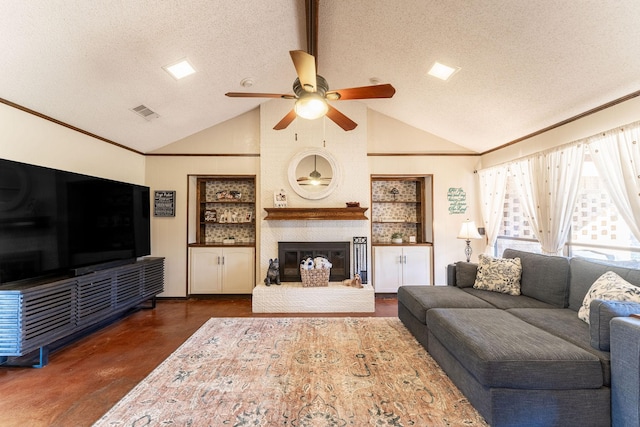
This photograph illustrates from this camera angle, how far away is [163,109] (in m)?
3.74

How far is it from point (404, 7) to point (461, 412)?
3.17 m

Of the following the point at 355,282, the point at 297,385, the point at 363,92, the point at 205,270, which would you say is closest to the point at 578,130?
the point at 363,92

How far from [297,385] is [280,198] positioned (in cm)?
292

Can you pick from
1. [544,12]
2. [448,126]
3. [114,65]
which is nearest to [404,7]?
[544,12]

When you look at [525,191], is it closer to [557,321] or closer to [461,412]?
[557,321]

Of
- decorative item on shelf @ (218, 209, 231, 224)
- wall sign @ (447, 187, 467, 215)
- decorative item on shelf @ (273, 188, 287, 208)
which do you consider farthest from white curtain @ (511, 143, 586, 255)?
decorative item on shelf @ (218, 209, 231, 224)

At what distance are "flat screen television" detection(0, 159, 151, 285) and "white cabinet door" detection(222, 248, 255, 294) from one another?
1.34 meters

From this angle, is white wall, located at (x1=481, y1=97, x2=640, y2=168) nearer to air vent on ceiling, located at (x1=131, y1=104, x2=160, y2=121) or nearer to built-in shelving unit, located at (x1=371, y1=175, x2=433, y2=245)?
built-in shelving unit, located at (x1=371, y1=175, x2=433, y2=245)

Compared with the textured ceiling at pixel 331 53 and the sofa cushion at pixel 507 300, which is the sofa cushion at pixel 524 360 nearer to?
the sofa cushion at pixel 507 300

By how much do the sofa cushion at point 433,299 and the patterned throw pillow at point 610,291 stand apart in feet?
2.25

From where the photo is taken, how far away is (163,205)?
4754 mm

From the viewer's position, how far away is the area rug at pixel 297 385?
73.1 inches

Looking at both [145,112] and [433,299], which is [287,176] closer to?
[145,112]

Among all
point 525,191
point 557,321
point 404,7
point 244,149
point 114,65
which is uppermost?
point 404,7
